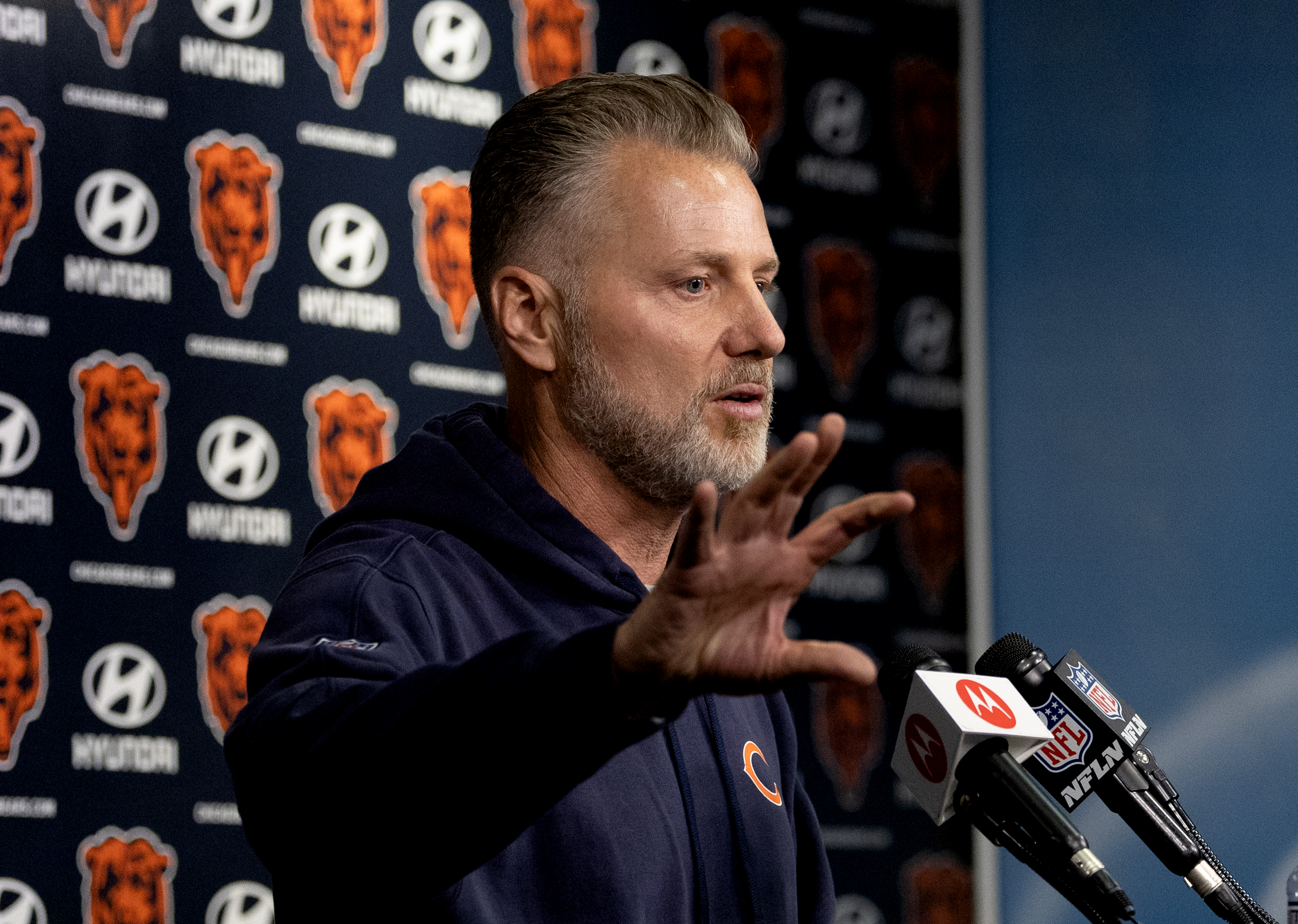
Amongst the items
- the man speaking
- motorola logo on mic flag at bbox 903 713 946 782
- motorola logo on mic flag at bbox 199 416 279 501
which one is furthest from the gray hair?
motorola logo on mic flag at bbox 199 416 279 501

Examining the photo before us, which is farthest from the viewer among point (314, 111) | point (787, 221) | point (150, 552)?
point (787, 221)

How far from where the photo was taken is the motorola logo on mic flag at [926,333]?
340 centimetres

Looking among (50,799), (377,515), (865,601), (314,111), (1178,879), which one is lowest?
(1178,879)

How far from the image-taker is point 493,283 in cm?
154

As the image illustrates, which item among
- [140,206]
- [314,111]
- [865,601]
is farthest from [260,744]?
[865,601]

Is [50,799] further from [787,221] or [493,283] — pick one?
[787,221]

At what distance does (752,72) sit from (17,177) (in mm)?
1618

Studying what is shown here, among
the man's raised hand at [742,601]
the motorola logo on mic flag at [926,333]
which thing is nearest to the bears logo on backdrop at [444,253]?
the motorola logo on mic flag at [926,333]

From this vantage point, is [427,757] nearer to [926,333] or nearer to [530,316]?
[530,316]

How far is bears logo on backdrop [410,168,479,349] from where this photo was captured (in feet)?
9.46

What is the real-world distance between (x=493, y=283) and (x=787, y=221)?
186 centimetres

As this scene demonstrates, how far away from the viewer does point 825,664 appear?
790 mm

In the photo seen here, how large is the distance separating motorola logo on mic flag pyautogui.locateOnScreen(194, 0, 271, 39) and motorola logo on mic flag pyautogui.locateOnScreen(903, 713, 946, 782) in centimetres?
217

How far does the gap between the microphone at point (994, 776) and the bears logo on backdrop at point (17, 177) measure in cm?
198
